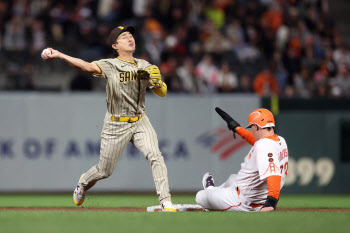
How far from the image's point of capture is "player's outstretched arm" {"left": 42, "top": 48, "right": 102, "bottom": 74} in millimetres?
6602

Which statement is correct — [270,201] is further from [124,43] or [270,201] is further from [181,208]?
[124,43]

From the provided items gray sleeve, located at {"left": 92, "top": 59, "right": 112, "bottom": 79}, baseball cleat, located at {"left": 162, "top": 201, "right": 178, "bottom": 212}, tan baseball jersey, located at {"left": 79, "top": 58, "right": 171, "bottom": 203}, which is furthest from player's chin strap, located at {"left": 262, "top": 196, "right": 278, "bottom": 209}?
gray sleeve, located at {"left": 92, "top": 59, "right": 112, "bottom": 79}

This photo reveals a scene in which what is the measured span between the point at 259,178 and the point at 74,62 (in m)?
2.29

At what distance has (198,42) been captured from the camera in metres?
14.9

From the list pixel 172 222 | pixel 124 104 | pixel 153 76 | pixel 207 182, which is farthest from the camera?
pixel 207 182

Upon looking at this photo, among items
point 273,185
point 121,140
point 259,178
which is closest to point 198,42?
point 121,140

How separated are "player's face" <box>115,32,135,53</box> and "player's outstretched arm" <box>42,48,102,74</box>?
1.49ft

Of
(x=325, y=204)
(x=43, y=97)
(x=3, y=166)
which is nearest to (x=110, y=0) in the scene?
(x=43, y=97)

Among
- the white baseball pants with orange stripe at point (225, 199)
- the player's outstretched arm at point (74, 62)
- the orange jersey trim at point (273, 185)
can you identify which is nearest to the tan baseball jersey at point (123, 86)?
the player's outstretched arm at point (74, 62)

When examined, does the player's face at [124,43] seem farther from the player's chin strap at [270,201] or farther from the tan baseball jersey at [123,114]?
the player's chin strap at [270,201]

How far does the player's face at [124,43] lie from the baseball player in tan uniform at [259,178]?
1.64 m

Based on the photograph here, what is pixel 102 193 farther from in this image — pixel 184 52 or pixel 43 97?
pixel 184 52

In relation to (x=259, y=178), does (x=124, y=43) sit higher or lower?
higher

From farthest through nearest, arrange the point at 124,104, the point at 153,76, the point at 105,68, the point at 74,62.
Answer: the point at 124,104 < the point at 105,68 < the point at 153,76 < the point at 74,62
